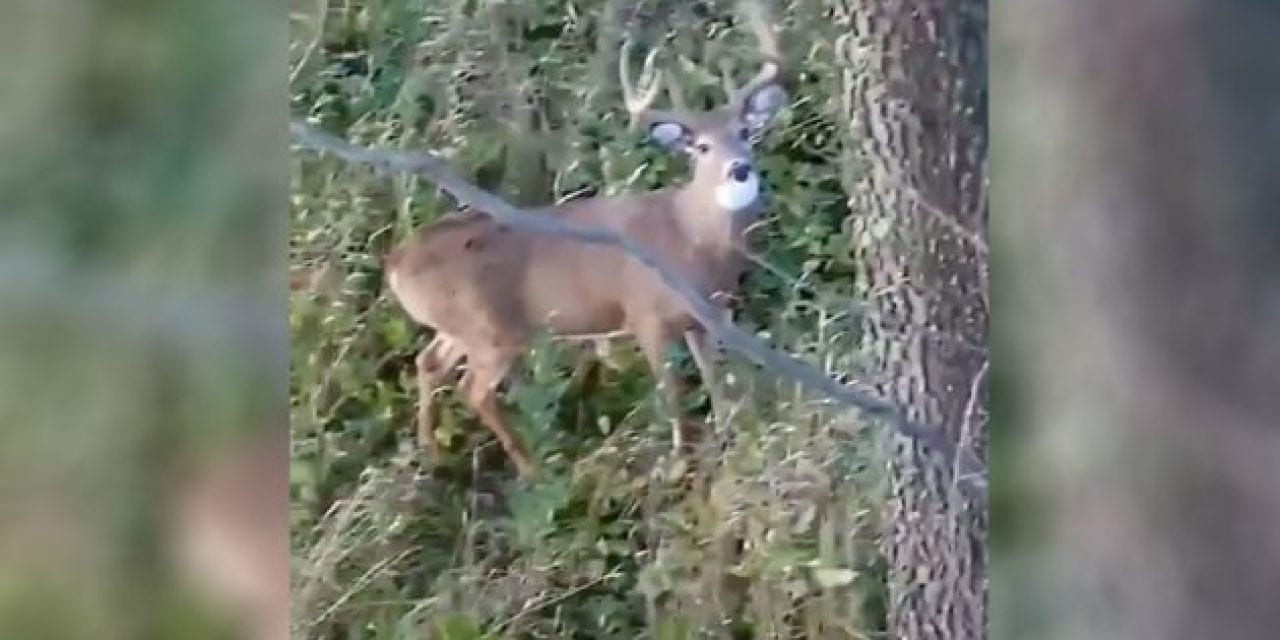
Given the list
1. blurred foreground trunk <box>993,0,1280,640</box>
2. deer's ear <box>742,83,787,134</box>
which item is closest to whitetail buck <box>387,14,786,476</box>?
deer's ear <box>742,83,787,134</box>

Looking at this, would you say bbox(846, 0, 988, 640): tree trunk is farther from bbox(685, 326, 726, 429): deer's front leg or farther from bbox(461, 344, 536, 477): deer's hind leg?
bbox(461, 344, 536, 477): deer's hind leg

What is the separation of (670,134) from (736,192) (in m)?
0.07

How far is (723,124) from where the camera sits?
4.32 ft

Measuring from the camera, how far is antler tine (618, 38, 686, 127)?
4.33 ft

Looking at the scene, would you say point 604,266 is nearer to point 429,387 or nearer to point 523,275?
point 523,275

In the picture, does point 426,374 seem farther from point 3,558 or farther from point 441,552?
point 3,558

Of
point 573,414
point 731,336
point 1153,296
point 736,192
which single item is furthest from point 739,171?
point 1153,296

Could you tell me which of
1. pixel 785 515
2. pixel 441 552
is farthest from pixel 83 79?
pixel 785 515

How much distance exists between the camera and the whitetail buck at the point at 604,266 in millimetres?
1319

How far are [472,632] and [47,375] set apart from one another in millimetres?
410

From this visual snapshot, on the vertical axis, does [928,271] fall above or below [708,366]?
above

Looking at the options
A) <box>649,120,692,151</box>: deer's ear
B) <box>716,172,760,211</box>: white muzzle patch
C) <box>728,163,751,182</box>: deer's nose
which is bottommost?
<box>716,172,760,211</box>: white muzzle patch

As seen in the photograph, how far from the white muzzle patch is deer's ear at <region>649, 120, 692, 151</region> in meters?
0.05

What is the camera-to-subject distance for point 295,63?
1296 mm
